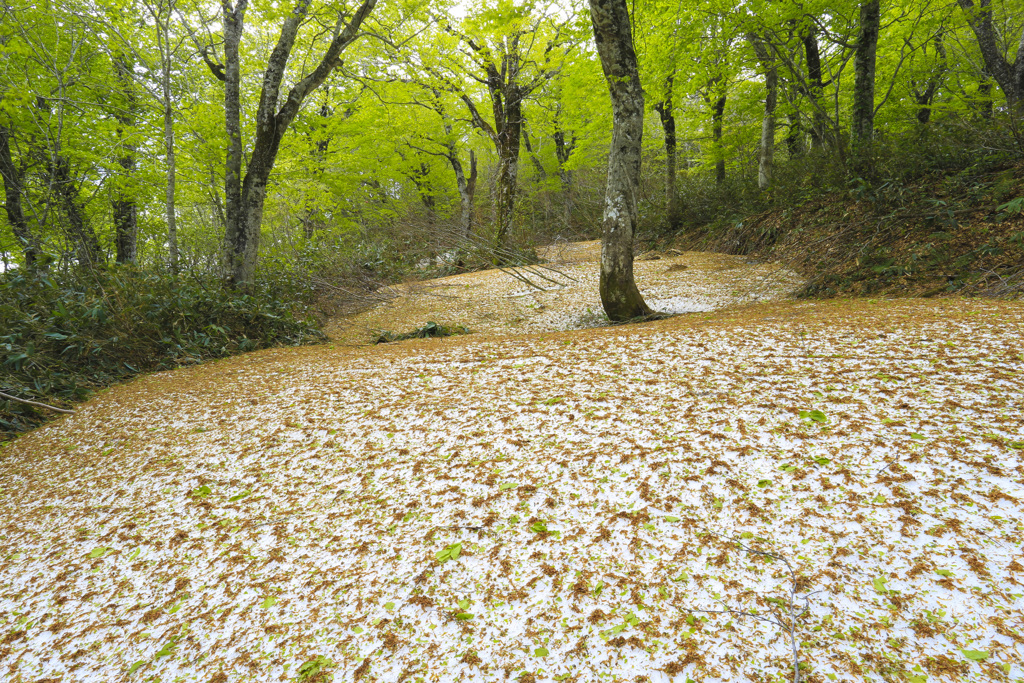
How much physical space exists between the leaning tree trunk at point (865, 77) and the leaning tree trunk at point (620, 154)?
4.78 meters

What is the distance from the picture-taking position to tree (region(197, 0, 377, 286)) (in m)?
6.82

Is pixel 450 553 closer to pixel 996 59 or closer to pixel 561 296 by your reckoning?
pixel 561 296

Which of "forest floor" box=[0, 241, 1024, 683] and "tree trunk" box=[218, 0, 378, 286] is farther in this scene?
"tree trunk" box=[218, 0, 378, 286]

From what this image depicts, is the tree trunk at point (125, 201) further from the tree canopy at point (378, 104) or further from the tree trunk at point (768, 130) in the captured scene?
the tree trunk at point (768, 130)

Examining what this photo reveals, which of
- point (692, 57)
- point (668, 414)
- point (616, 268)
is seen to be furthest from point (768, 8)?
point (668, 414)

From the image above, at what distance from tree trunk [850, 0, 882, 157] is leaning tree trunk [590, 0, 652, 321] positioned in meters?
4.79

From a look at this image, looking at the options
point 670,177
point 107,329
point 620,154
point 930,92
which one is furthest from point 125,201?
point 930,92

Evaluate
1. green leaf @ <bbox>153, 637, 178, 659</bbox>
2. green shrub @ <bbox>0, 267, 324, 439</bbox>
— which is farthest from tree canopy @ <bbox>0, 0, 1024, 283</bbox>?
green leaf @ <bbox>153, 637, 178, 659</bbox>

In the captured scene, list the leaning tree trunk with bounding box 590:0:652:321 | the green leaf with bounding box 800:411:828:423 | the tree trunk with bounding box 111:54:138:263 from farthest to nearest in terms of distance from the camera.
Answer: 1. the tree trunk with bounding box 111:54:138:263
2. the leaning tree trunk with bounding box 590:0:652:321
3. the green leaf with bounding box 800:411:828:423

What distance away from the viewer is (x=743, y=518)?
1841mm

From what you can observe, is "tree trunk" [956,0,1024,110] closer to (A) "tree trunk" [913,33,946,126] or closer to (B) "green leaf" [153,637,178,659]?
(A) "tree trunk" [913,33,946,126]

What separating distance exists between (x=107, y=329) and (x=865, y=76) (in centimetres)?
1144

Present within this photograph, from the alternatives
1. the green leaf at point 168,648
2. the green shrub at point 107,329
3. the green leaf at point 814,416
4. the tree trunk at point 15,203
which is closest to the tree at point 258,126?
the green shrub at point 107,329

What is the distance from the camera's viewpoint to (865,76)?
7402 mm
